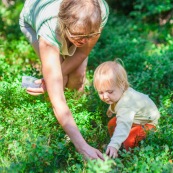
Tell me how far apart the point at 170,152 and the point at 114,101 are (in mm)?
667

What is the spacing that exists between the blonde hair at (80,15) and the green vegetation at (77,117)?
0.94 m

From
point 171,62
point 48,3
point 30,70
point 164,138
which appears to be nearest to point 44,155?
point 164,138

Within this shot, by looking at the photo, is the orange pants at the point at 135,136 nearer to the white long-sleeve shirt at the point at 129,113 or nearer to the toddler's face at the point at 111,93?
the white long-sleeve shirt at the point at 129,113

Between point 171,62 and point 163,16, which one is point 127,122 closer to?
point 171,62

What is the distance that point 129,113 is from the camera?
368 centimetres

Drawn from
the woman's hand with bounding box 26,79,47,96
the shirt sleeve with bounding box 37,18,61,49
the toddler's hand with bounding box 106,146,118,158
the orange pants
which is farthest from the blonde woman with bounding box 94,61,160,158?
the woman's hand with bounding box 26,79,47,96

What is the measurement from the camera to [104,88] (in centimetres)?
369

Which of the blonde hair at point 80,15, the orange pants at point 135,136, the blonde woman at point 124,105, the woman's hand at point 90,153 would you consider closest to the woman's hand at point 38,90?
the blonde woman at point 124,105

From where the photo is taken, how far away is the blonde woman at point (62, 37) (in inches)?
134

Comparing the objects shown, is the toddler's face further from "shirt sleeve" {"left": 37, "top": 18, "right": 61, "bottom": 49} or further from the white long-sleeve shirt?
"shirt sleeve" {"left": 37, "top": 18, "right": 61, "bottom": 49}

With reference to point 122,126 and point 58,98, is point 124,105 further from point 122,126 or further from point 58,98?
point 58,98

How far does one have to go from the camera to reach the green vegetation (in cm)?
316

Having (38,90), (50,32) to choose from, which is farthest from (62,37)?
(38,90)

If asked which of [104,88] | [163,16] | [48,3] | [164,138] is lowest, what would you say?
[163,16]
